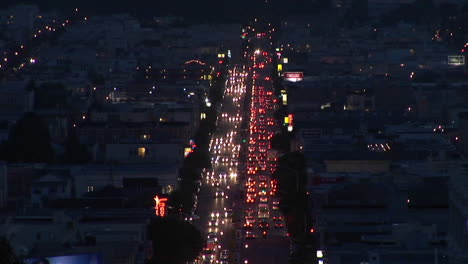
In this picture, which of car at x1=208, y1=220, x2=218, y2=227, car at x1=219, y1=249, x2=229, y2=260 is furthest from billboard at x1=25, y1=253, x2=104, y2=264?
car at x1=208, y1=220, x2=218, y2=227

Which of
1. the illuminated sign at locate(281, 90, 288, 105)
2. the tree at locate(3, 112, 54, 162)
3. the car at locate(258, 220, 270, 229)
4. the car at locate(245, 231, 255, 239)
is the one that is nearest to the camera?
the car at locate(245, 231, 255, 239)

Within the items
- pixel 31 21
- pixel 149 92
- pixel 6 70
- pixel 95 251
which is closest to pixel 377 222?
pixel 95 251

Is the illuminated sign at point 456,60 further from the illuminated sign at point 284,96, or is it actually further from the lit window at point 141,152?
the lit window at point 141,152

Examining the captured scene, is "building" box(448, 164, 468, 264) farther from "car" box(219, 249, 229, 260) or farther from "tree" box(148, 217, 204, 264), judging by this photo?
"car" box(219, 249, 229, 260)

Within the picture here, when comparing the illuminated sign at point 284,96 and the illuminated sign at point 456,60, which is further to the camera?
the illuminated sign at point 456,60

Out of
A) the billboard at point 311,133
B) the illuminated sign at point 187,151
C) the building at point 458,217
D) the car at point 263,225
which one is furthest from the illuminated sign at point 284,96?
the building at point 458,217

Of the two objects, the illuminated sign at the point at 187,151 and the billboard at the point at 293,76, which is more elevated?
the billboard at the point at 293,76

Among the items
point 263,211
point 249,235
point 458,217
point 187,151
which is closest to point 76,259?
point 458,217

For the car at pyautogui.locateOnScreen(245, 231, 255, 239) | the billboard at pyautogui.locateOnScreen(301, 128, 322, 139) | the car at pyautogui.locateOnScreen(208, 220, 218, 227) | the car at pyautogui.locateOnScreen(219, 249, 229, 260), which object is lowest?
the car at pyautogui.locateOnScreen(208, 220, 218, 227)
